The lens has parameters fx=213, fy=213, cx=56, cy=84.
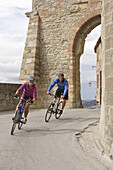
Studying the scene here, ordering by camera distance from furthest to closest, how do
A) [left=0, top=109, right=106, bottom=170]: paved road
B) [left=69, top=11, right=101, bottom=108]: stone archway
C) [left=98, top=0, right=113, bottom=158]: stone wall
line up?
1. [left=69, top=11, right=101, bottom=108]: stone archway
2. [left=98, top=0, right=113, bottom=158]: stone wall
3. [left=0, top=109, right=106, bottom=170]: paved road

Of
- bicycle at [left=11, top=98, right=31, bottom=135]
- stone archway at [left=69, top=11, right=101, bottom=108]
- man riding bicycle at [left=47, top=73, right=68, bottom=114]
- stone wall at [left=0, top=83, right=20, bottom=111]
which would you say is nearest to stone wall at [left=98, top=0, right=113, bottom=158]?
bicycle at [left=11, top=98, right=31, bottom=135]

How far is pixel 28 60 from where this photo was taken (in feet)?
42.4

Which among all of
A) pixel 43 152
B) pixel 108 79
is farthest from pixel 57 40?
pixel 43 152

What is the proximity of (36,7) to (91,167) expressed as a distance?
1214 centimetres

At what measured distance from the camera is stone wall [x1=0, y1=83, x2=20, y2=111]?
1100 cm

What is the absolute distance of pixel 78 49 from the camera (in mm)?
12570

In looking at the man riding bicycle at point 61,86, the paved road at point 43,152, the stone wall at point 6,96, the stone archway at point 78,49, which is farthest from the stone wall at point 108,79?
the stone archway at point 78,49

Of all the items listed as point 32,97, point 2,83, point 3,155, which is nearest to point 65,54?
point 2,83

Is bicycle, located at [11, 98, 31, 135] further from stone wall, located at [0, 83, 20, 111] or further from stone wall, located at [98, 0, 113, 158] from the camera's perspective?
stone wall, located at [0, 83, 20, 111]

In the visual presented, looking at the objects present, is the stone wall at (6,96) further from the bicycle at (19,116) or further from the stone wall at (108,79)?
the stone wall at (108,79)

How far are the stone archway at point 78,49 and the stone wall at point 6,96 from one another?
11.0 feet

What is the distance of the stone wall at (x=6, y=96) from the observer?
11000 mm

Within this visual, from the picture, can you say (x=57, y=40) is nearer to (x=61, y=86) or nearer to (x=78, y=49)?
(x=78, y=49)

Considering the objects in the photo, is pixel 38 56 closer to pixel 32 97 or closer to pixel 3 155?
pixel 32 97
